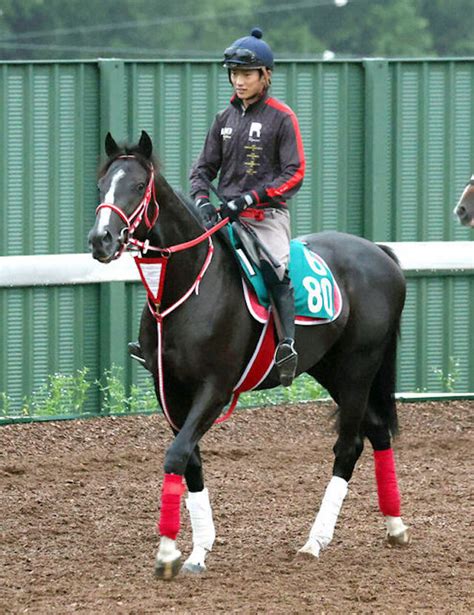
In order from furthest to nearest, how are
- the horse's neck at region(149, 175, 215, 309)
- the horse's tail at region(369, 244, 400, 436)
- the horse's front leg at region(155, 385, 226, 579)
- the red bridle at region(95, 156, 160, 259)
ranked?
1. the horse's tail at region(369, 244, 400, 436)
2. the horse's neck at region(149, 175, 215, 309)
3. the horse's front leg at region(155, 385, 226, 579)
4. the red bridle at region(95, 156, 160, 259)

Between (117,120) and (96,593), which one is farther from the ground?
(117,120)

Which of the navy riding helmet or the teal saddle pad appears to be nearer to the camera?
the navy riding helmet

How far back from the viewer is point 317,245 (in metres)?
8.05

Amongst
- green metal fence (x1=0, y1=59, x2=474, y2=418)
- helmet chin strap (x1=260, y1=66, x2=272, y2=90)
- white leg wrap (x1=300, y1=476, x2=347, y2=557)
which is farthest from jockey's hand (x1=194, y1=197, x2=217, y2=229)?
green metal fence (x1=0, y1=59, x2=474, y2=418)

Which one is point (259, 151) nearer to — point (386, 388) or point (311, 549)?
point (386, 388)

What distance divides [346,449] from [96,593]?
170cm

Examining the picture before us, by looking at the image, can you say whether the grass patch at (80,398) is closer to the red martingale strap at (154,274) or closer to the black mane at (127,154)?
the red martingale strap at (154,274)

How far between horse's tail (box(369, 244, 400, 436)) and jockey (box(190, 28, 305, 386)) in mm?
859

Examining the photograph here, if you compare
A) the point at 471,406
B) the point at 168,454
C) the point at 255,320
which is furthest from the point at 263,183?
the point at 471,406

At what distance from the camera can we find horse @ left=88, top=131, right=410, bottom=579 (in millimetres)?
6766

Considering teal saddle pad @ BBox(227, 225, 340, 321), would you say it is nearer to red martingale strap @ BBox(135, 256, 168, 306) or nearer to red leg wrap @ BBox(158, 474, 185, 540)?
red martingale strap @ BBox(135, 256, 168, 306)

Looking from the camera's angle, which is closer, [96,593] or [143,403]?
[96,593]

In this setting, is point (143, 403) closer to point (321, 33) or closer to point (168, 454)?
point (168, 454)

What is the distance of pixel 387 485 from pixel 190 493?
1.17m
